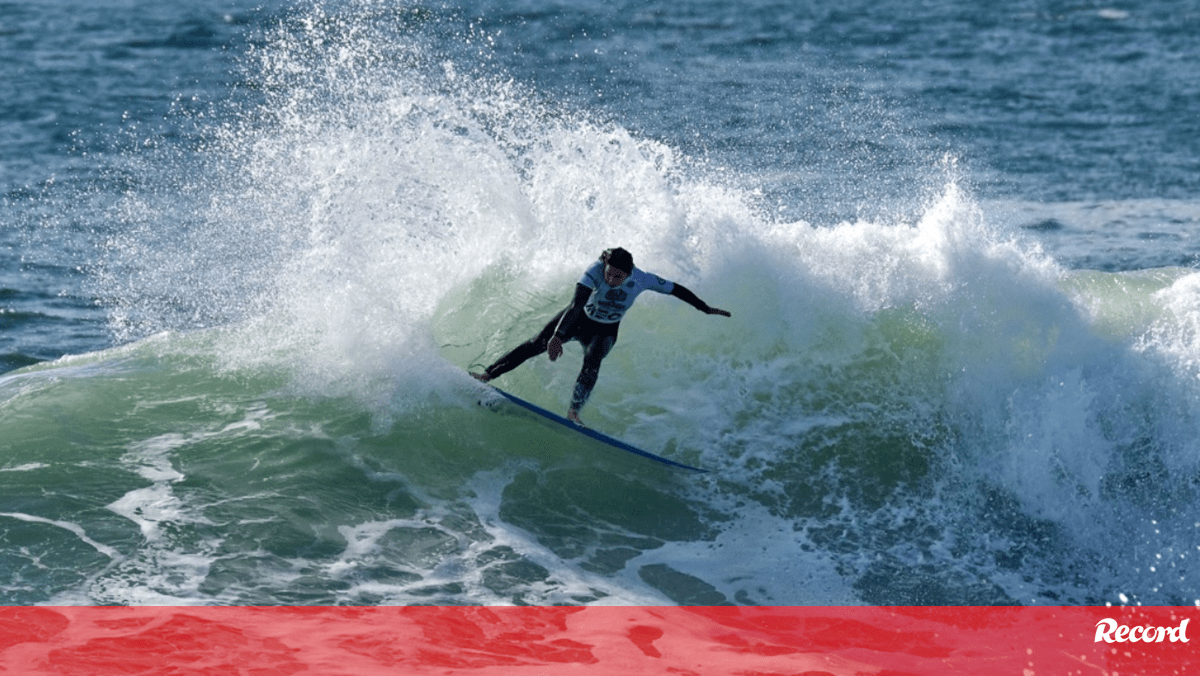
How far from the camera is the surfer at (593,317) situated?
1015cm

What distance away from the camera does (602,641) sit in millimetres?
8203

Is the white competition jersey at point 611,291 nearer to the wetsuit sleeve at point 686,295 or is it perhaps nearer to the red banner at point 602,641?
the wetsuit sleeve at point 686,295

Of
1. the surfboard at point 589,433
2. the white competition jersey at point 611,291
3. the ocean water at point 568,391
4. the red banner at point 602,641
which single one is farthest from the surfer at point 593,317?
the red banner at point 602,641

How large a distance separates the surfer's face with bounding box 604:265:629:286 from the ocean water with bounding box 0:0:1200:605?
1.52 m

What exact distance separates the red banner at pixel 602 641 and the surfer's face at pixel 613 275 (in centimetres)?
277

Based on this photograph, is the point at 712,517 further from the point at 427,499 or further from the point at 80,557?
the point at 80,557

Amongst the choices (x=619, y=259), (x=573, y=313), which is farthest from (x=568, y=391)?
(x=619, y=259)

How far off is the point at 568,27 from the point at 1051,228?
18214 millimetres

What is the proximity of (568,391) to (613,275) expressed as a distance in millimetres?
1959

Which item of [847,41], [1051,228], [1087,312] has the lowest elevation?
[1087,312]

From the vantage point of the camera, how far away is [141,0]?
122 ft

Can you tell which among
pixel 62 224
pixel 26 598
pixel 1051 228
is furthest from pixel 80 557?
pixel 1051 228

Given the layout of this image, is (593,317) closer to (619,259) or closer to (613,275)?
(613,275)

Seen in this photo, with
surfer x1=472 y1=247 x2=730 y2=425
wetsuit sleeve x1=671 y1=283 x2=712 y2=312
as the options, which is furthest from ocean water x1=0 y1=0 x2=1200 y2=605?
wetsuit sleeve x1=671 y1=283 x2=712 y2=312
